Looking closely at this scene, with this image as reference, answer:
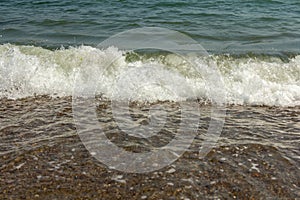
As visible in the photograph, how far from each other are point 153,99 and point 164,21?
7360 millimetres

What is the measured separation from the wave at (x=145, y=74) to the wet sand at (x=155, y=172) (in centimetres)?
173

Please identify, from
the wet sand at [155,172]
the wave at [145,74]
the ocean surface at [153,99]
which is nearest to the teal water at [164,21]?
the ocean surface at [153,99]

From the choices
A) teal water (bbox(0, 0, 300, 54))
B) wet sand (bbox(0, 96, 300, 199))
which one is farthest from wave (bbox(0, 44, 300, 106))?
wet sand (bbox(0, 96, 300, 199))

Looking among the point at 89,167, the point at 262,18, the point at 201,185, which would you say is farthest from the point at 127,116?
the point at 262,18

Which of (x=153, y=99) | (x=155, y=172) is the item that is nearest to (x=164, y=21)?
(x=153, y=99)

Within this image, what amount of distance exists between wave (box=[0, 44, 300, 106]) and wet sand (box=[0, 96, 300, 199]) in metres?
1.73

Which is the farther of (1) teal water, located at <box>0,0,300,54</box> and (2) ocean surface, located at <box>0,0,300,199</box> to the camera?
(1) teal water, located at <box>0,0,300,54</box>

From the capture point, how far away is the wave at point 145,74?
785 centimetres

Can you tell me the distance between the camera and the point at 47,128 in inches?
229

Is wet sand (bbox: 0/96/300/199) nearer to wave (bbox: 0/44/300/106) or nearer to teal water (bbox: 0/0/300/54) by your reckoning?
wave (bbox: 0/44/300/106)

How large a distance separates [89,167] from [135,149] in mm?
780

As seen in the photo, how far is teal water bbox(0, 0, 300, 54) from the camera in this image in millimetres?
11953

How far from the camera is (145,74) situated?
877 cm

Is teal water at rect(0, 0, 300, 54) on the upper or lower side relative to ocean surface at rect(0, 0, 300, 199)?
upper
